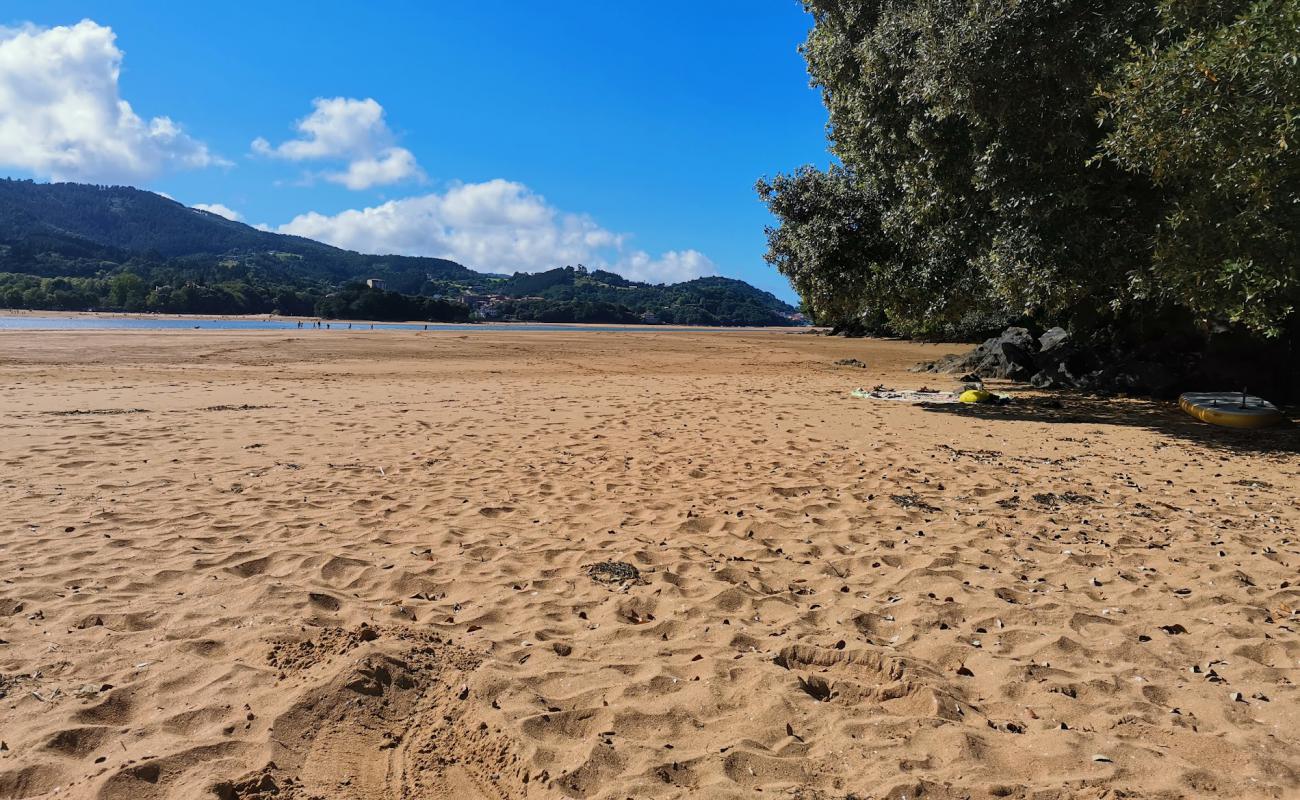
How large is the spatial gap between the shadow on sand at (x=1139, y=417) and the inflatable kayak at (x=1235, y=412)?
0.55 ft

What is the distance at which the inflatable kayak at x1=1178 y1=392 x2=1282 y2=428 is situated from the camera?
1291 cm

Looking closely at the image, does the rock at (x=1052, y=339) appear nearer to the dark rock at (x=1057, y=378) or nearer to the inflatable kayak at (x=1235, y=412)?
the dark rock at (x=1057, y=378)

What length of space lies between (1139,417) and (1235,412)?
171 cm

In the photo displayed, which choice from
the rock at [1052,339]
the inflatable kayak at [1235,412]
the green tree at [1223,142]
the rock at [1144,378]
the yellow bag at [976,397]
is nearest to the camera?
the green tree at [1223,142]

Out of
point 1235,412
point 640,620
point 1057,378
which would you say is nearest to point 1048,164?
point 1235,412

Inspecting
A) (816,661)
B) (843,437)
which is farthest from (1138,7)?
(816,661)

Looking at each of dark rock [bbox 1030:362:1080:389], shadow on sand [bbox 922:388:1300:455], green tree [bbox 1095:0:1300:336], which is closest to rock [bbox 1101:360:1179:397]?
shadow on sand [bbox 922:388:1300:455]

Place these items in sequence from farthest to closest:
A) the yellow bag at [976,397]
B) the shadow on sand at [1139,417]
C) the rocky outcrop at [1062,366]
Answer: the rocky outcrop at [1062,366]
the yellow bag at [976,397]
the shadow on sand at [1139,417]

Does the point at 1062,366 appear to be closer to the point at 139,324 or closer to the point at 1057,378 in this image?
the point at 1057,378

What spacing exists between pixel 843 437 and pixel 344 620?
8880 millimetres

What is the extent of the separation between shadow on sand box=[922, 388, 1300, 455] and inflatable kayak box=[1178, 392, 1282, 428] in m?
0.17

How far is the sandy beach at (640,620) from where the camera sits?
3.07 meters

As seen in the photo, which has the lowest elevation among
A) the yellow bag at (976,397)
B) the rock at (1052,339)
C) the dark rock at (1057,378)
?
the yellow bag at (976,397)

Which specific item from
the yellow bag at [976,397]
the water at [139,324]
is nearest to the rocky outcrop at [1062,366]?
the yellow bag at [976,397]
